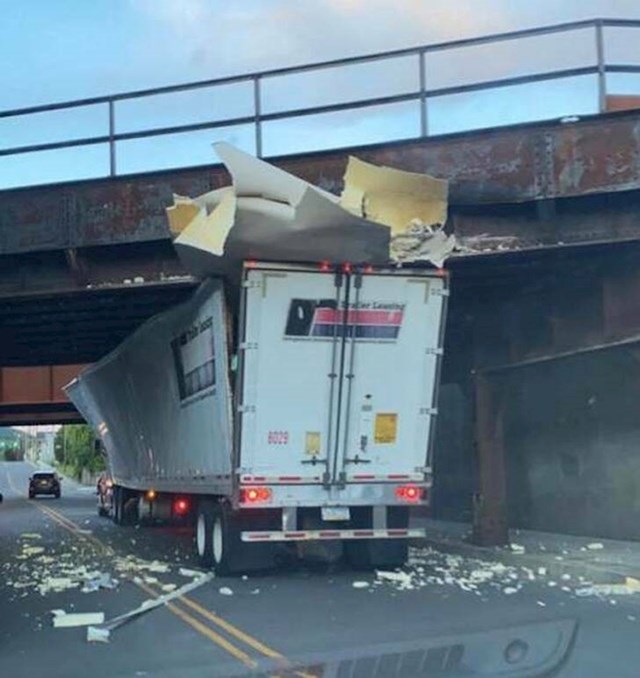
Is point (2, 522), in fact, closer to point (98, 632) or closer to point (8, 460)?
point (98, 632)

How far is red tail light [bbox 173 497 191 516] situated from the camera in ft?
59.7

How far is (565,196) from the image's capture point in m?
14.2

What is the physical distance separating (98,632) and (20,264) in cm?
852

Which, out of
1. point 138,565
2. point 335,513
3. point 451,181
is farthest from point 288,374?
point 138,565

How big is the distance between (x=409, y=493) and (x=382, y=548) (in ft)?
3.14

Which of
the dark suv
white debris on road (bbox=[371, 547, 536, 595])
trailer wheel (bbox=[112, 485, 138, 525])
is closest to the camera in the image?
white debris on road (bbox=[371, 547, 536, 595])

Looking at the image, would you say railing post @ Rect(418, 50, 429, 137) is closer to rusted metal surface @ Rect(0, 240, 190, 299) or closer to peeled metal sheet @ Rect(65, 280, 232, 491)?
peeled metal sheet @ Rect(65, 280, 232, 491)

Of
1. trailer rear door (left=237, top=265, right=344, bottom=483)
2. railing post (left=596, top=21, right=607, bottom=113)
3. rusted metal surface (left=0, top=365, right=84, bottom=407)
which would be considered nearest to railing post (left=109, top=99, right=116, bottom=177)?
trailer rear door (left=237, top=265, right=344, bottom=483)

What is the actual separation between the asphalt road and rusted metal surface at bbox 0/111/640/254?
4.89 meters

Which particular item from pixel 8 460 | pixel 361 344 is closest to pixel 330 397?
pixel 361 344

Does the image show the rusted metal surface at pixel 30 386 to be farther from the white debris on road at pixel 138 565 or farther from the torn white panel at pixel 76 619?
the torn white panel at pixel 76 619

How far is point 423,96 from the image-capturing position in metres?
15.2

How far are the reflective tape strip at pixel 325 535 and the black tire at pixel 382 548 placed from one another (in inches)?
5.1

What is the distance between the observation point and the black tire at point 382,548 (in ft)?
46.5
